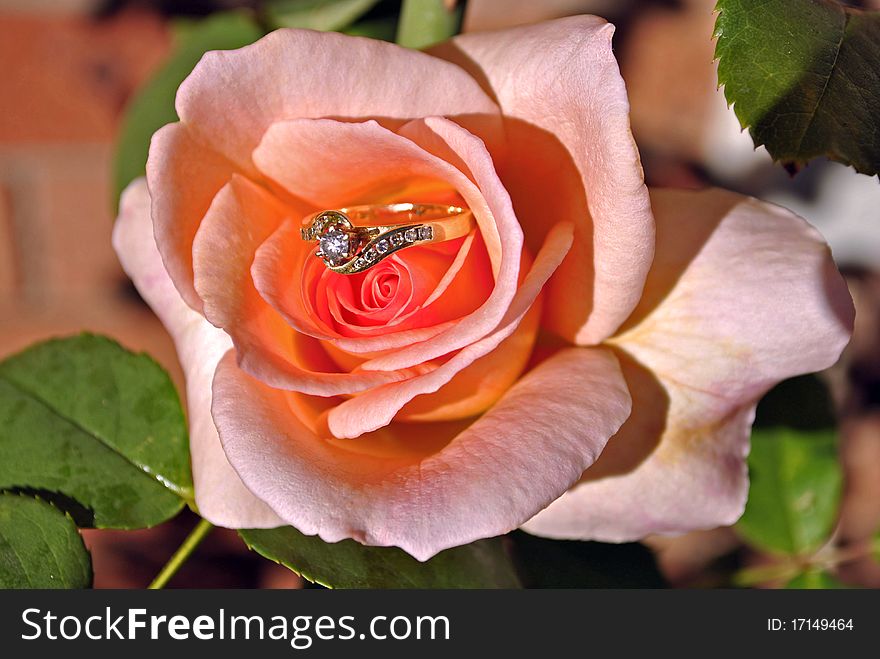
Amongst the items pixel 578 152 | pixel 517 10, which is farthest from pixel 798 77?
pixel 517 10

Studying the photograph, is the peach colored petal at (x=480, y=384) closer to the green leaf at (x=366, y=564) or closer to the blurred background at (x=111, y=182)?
the green leaf at (x=366, y=564)

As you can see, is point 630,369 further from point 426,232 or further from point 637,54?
point 637,54

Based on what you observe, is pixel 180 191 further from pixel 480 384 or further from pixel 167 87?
pixel 167 87

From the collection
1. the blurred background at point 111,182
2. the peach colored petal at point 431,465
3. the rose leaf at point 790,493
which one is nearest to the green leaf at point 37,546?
the peach colored petal at point 431,465

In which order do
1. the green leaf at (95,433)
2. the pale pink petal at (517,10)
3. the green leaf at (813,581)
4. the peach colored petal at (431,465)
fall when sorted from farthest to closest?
1. the pale pink petal at (517,10)
2. the green leaf at (813,581)
3. the green leaf at (95,433)
4. the peach colored petal at (431,465)

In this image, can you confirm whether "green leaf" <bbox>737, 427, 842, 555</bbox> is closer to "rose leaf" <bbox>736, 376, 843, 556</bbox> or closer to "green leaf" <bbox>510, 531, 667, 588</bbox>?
"rose leaf" <bbox>736, 376, 843, 556</bbox>

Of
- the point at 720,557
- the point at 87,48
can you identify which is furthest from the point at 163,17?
the point at 720,557
